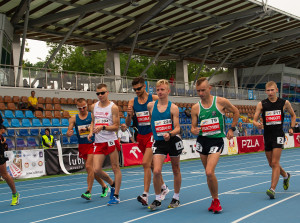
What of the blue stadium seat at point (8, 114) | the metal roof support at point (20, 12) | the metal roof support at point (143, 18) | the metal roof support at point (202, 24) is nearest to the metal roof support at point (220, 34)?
the metal roof support at point (202, 24)

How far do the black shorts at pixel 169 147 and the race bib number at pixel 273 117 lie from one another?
2.13 meters

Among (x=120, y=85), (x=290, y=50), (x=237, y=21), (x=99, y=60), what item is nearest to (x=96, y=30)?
(x=120, y=85)

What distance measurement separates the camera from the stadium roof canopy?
28.0 meters

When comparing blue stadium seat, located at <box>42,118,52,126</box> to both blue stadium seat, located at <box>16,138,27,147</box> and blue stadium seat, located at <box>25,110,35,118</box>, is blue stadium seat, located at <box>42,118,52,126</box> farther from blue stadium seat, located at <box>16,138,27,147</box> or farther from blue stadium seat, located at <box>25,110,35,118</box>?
blue stadium seat, located at <box>16,138,27,147</box>

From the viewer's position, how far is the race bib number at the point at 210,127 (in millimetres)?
7387

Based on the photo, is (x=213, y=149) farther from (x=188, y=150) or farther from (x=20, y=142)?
(x=188, y=150)

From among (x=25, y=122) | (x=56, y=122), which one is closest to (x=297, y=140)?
(x=56, y=122)

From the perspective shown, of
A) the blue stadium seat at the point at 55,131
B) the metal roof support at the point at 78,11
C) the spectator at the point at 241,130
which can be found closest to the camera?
the blue stadium seat at the point at 55,131

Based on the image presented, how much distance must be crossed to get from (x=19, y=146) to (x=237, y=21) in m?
21.2

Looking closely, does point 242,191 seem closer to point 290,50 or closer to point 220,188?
point 220,188

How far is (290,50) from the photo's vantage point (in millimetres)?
50250

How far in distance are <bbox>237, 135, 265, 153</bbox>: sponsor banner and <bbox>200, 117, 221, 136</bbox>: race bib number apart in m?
21.0

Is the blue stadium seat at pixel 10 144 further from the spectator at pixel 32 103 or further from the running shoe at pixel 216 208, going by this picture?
the running shoe at pixel 216 208

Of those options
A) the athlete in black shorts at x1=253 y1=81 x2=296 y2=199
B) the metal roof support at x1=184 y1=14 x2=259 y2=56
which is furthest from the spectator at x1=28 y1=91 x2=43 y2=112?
the athlete in black shorts at x1=253 y1=81 x2=296 y2=199
